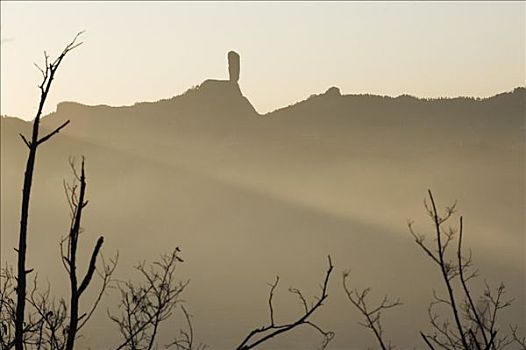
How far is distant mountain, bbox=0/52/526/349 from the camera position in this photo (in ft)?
488

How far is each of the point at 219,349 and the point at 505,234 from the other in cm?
5294

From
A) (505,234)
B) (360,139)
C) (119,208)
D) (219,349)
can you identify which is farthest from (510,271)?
(119,208)

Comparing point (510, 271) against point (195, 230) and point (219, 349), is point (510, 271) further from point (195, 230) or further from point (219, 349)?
point (195, 230)

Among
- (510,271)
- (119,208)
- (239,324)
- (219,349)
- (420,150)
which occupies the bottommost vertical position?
(219,349)

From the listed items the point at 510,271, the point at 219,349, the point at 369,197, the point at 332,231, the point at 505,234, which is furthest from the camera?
the point at 369,197

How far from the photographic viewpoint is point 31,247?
174 metres

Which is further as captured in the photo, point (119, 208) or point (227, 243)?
point (119, 208)

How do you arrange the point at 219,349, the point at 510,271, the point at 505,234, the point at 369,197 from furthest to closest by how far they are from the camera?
the point at 369,197 < the point at 505,234 < the point at 510,271 < the point at 219,349

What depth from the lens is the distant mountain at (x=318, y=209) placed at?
149 meters

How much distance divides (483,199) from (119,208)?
237 feet

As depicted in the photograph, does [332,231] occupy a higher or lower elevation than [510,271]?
higher

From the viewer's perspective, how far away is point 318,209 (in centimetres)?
18450

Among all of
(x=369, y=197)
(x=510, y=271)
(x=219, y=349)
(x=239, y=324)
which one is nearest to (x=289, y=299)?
(x=239, y=324)

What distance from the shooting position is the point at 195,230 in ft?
600
